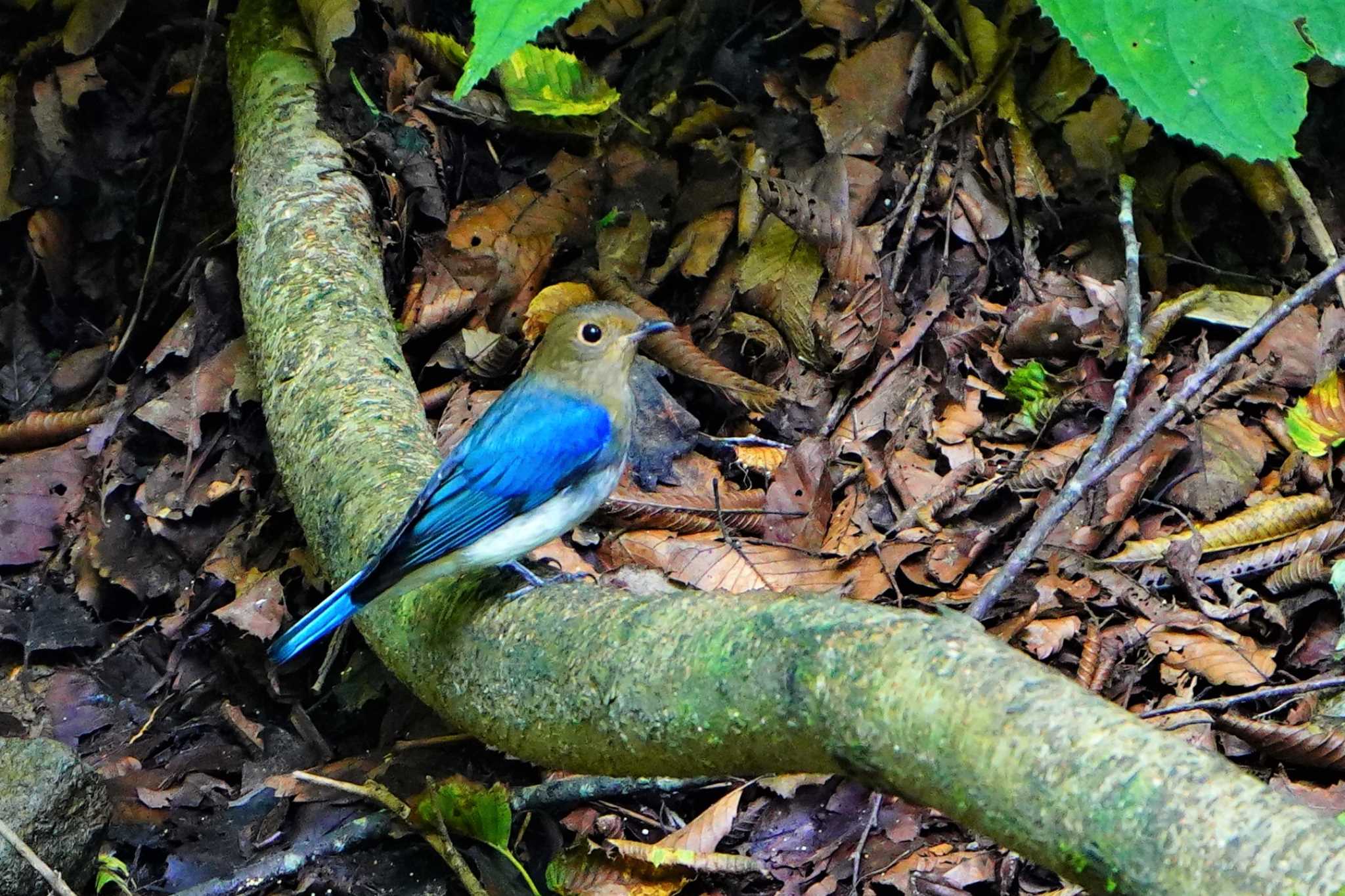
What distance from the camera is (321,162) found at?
5262mm

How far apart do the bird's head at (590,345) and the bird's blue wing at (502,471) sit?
99mm

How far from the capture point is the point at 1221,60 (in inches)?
114

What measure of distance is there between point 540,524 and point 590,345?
0.70 m

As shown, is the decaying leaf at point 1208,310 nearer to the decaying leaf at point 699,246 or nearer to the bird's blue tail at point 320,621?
the decaying leaf at point 699,246

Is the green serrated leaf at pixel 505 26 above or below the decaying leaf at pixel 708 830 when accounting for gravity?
above

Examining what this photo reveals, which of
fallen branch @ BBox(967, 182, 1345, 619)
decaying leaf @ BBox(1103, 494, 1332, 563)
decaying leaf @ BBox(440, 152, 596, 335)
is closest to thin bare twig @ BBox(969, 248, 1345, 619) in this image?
fallen branch @ BBox(967, 182, 1345, 619)

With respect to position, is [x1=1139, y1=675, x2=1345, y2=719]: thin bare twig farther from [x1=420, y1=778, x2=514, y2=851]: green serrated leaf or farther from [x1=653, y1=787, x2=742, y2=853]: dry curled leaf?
[x1=420, y1=778, x2=514, y2=851]: green serrated leaf

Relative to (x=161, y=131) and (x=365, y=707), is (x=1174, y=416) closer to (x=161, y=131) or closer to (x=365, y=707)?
(x=365, y=707)

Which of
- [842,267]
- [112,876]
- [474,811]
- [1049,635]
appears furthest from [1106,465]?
[112,876]

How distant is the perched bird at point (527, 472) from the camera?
3.43 meters

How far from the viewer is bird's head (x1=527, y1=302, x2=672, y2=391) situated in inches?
160

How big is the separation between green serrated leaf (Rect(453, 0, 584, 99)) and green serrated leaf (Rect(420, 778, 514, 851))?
1999 mm

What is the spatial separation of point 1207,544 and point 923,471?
3.14ft

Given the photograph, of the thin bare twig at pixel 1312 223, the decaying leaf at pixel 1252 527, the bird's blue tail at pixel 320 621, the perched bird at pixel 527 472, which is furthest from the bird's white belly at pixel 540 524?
the thin bare twig at pixel 1312 223
